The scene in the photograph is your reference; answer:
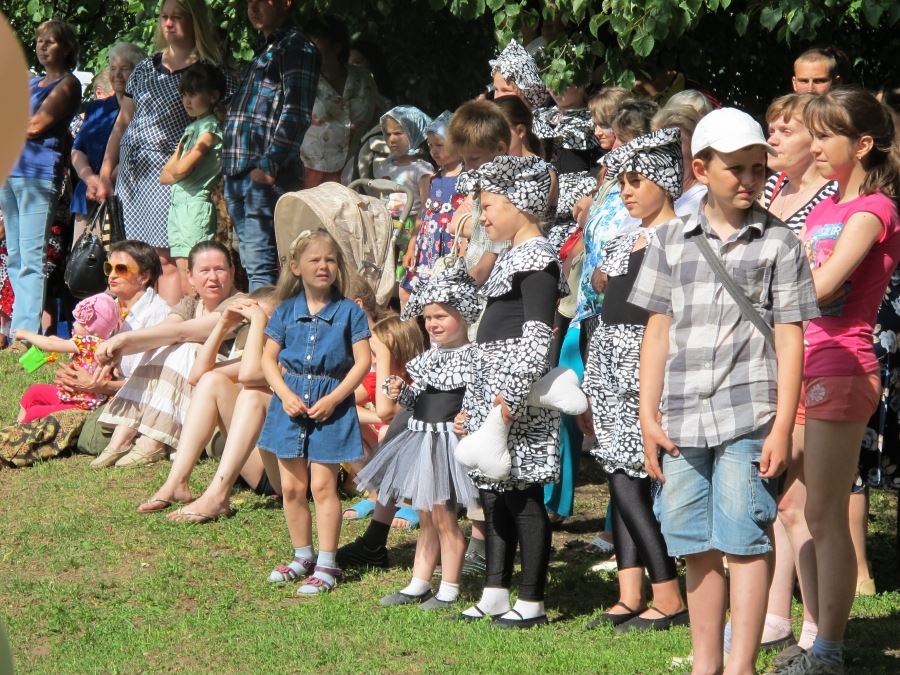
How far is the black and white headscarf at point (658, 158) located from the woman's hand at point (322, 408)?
67.6 inches

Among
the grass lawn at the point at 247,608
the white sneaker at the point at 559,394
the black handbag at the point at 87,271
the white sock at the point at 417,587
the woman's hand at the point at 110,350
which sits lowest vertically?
the grass lawn at the point at 247,608

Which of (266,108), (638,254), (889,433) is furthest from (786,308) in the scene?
(266,108)

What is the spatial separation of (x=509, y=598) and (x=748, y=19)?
3.34 meters

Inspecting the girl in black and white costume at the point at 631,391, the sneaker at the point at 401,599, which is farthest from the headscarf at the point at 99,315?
the girl in black and white costume at the point at 631,391

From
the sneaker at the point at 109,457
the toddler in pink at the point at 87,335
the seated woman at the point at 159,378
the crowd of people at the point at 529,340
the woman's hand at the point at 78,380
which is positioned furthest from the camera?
the toddler in pink at the point at 87,335

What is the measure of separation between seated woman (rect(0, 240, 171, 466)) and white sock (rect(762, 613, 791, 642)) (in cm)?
473

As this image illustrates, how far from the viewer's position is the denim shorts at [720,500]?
161 inches

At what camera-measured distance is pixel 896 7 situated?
21.1 ft

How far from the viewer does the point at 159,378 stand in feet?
27.5

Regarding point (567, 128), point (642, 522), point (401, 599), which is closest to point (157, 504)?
point (401, 599)

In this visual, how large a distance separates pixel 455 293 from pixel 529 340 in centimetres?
71

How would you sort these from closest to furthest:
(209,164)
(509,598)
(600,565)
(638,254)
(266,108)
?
(638,254), (509,598), (600,565), (266,108), (209,164)

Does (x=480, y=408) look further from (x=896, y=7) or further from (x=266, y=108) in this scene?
(x=266, y=108)

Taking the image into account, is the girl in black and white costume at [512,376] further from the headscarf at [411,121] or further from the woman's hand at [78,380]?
the woman's hand at [78,380]
